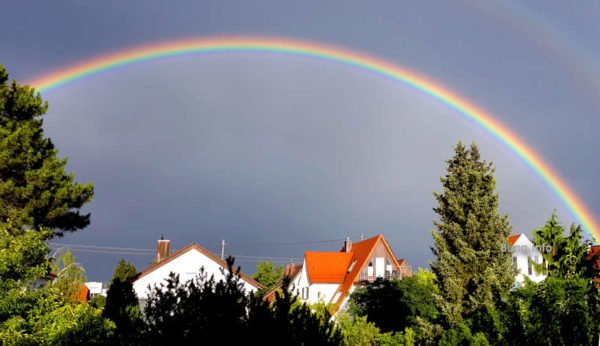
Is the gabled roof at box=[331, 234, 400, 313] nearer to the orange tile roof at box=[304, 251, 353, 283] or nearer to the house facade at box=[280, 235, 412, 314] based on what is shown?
the house facade at box=[280, 235, 412, 314]

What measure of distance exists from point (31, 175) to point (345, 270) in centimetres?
4517

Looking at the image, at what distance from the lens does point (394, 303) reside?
1865 inches

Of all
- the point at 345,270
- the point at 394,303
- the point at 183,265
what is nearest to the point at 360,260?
the point at 345,270

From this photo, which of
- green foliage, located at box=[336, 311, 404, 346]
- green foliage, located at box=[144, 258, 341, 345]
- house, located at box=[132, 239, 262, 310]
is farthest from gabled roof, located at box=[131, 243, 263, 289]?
green foliage, located at box=[144, 258, 341, 345]

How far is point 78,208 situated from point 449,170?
21.7 metres

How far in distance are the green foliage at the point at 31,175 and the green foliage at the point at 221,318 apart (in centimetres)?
2449

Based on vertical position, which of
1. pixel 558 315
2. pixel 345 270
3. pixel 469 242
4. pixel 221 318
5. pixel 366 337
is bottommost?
pixel 366 337

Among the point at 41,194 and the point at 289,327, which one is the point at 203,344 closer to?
the point at 289,327

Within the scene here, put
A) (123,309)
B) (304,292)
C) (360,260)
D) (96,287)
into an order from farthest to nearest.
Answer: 1. (96,287)
2. (304,292)
3. (360,260)
4. (123,309)

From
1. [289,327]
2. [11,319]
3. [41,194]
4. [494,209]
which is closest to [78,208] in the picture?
[41,194]

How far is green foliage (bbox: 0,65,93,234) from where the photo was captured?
29.9m

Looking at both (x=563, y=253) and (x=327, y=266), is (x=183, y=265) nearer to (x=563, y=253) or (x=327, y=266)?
(x=327, y=266)

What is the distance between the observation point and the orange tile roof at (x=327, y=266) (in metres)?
68.2

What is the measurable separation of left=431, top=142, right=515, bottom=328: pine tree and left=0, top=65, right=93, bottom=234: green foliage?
20.8 meters
